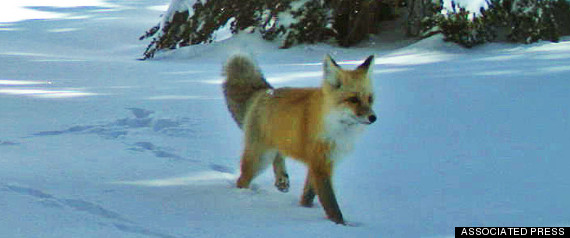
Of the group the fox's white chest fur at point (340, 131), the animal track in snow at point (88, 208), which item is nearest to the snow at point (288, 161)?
the animal track in snow at point (88, 208)

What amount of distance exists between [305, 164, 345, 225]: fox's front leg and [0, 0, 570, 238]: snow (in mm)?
110

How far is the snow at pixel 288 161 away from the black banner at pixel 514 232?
12 cm

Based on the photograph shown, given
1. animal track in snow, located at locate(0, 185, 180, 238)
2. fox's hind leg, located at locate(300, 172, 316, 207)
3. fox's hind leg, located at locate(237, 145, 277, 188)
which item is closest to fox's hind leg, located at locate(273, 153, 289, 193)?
fox's hind leg, located at locate(237, 145, 277, 188)

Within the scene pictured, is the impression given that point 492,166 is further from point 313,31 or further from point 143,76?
point 313,31

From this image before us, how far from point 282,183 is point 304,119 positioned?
0.75 meters

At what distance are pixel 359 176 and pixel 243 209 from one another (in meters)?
1.26

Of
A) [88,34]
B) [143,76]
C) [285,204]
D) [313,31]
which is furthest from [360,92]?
[88,34]

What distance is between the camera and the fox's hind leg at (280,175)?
5.94m

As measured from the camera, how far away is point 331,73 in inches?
201

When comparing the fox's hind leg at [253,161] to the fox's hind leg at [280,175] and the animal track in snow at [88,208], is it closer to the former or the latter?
the fox's hind leg at [280,175]

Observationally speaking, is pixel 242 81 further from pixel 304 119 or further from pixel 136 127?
pixel 136 127

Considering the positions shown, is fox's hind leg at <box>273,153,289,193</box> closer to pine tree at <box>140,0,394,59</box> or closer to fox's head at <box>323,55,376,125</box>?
fox's head at <box>323,55,376,125</box>

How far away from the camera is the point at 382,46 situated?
1374 cm

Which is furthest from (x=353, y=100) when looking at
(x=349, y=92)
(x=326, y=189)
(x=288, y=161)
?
(x=288, y=161)
